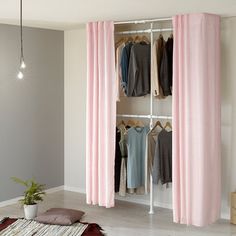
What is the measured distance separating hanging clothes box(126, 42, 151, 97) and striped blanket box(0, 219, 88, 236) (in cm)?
172

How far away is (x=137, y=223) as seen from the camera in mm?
5445

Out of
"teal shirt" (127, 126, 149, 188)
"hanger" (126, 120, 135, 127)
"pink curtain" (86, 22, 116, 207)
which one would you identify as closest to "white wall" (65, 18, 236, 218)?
"hanger" (126, 120, 135, 127)

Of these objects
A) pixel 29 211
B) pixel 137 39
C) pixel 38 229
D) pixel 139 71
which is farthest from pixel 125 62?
pixel 38 229

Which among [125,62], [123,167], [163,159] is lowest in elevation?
[123,167]

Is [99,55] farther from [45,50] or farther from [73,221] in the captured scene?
[73,221]

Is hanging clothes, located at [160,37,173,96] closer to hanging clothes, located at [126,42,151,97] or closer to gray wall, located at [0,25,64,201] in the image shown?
hanging clothes, located at [126,42,151,97]

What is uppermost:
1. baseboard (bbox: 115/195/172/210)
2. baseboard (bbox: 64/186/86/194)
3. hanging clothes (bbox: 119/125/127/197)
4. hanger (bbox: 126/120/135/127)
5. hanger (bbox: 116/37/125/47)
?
hanger (bbox: 116/37/125/47)

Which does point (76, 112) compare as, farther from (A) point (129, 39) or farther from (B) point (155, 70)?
(B) point (155, 70)

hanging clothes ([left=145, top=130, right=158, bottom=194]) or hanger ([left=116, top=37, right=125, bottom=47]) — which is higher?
hanger ([left=116, top=37, right=125, bottom=47])

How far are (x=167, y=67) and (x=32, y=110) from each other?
2095 millimetres

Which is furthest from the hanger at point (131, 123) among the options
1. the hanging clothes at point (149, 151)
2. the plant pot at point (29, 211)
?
the plant pot at point (29, 211)

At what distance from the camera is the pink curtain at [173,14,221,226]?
5.07m

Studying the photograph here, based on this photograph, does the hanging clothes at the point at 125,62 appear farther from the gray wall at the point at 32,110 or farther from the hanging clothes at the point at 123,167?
the gray wall at the point at 32,110

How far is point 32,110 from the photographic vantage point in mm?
6555
